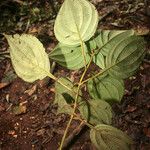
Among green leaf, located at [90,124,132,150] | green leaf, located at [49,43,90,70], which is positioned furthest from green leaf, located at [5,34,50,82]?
green leaf, located at [90,124,132,150]

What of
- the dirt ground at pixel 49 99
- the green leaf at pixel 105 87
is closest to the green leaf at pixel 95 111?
the green leaf at pixel 105 87

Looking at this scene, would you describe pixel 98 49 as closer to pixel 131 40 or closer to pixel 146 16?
pixel 131 40

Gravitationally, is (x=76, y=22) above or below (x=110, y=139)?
above

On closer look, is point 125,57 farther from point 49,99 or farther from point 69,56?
point 49,99

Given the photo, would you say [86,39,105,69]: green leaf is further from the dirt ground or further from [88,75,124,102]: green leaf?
the dirt ground

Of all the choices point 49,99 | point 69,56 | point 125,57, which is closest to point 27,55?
point 69,56

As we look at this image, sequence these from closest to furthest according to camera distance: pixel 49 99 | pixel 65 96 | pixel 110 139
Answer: pixel 110 139 < pixel 65 96 < pixel 49 99

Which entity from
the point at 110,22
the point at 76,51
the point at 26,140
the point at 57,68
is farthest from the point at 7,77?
the point at 76,51

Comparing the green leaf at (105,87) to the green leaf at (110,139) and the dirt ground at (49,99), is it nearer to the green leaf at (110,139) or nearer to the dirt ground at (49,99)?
the green leaf at (110,139)
